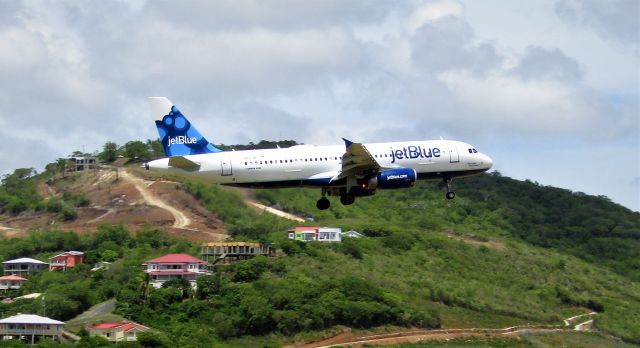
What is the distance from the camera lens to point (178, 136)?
3595 inches

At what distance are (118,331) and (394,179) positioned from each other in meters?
48.8

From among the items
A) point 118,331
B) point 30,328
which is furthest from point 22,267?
point 118,331

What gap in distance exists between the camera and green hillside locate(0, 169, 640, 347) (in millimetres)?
138875

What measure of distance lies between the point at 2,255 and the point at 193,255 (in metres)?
31.1

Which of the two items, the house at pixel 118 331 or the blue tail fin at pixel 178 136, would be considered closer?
the blue tail fin at pixel 178 136

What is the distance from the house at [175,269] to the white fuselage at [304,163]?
66.2 meters

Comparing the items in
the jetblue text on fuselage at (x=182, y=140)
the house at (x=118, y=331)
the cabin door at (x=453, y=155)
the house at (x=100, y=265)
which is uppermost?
the jetblue text on fuselage at (x=182, y=140)

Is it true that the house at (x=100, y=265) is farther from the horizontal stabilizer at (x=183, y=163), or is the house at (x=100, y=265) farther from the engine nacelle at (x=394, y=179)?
the engine nacelle at (x=394, y=179)

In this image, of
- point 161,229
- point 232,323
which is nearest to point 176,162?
point 232,323

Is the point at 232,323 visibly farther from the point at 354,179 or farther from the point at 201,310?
the point at 354,179

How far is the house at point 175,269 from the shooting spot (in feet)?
513

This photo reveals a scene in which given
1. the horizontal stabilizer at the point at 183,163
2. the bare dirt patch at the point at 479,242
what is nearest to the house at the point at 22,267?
the bare dirt patch at the point at 479,242

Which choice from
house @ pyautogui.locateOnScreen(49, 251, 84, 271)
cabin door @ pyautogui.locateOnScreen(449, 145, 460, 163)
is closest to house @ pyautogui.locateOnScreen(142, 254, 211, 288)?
house @ pyautogui.locateOnScreen(49, 251, 84, 271)

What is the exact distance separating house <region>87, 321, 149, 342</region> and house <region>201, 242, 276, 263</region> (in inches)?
1361
